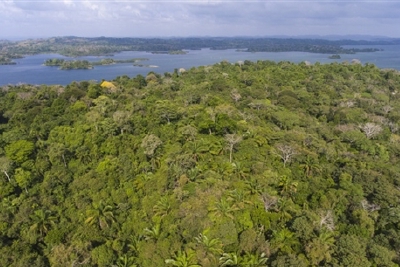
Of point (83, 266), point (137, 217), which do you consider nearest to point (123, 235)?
point (137, 217)

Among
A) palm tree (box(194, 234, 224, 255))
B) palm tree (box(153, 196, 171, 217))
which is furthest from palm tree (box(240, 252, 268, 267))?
palm tree (box(153, 196, 171, 217))

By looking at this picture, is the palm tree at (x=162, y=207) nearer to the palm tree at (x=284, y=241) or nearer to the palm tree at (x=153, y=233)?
the palm tree at (x=153, y=233)

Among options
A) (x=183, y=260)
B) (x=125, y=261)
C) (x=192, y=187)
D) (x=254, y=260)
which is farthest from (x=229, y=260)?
(x=192, y=187)

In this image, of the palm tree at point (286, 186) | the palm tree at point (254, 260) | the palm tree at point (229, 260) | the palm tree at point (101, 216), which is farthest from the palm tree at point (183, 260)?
the palm tree at point (286, 186)

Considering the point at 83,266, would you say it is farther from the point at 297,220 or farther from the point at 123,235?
the point at 297,220

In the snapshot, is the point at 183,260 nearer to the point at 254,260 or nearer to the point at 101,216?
the point at 254,260
